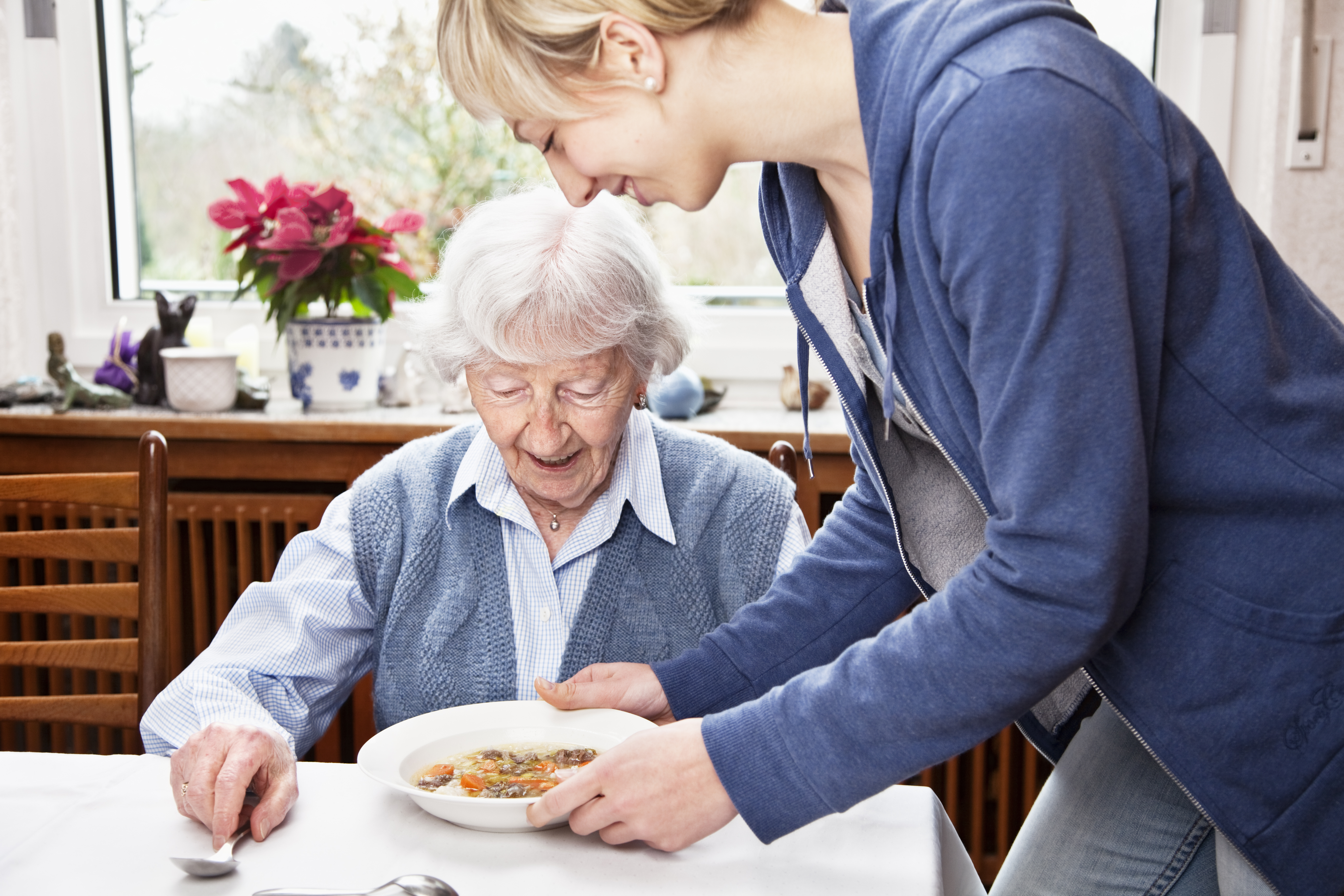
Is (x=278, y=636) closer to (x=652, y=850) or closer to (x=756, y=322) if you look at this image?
(x=652, y=850)

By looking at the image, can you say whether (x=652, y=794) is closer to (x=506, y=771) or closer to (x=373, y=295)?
(x=506, y=771)

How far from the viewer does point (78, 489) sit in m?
1.58

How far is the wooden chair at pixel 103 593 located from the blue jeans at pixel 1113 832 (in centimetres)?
112

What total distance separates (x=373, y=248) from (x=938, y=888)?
180cm

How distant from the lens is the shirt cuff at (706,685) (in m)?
1.18

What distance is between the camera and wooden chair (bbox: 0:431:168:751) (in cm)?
152

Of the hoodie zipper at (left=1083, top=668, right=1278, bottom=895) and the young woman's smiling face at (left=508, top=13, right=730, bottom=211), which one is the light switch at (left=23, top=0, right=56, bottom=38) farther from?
the hoodie zipper at (left=1083, top=668, right=1278, bottom=895)

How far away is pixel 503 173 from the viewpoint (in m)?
2.72

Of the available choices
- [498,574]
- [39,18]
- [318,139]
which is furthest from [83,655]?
[39,18]

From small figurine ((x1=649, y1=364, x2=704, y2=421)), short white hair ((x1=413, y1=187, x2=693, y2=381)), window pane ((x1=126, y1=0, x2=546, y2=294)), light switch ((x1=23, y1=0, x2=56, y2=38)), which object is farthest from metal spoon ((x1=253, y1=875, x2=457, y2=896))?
light switch ((x1=23, y1=0, x2=56, y2=38))

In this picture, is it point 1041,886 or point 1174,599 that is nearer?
point 1174,599

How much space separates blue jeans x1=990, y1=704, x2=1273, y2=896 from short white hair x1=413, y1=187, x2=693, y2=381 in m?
0.71

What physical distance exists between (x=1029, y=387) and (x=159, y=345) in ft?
7.19

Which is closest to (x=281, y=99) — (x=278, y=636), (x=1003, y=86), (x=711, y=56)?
(x=278, y=636)
